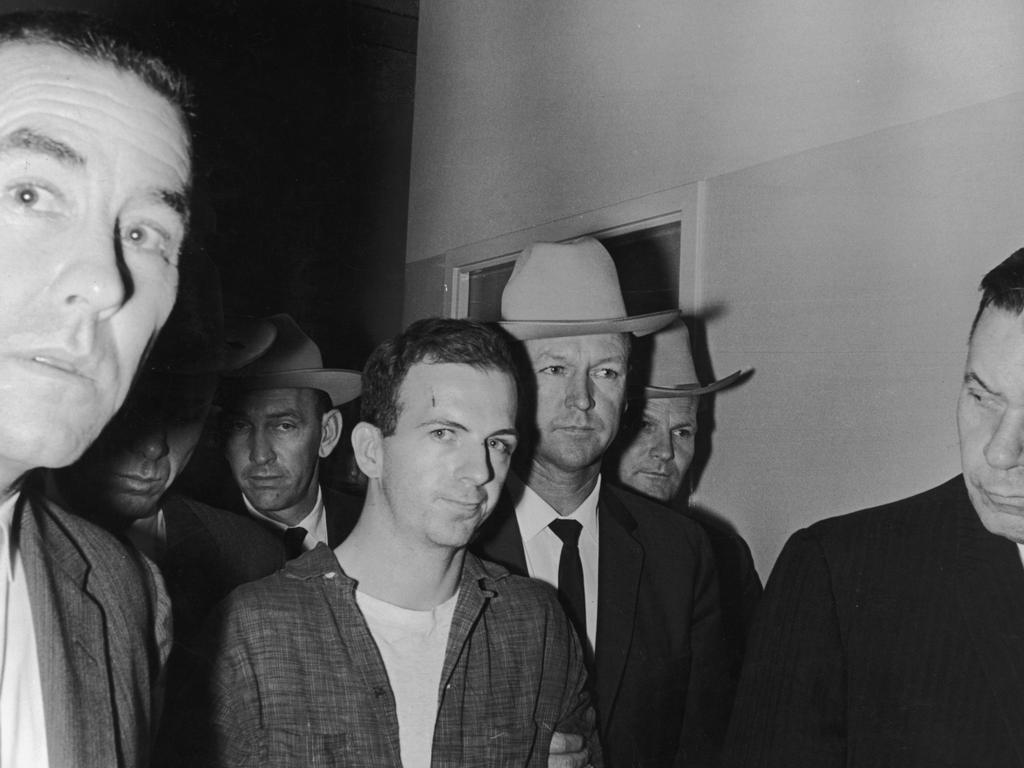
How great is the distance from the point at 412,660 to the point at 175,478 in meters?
0.78

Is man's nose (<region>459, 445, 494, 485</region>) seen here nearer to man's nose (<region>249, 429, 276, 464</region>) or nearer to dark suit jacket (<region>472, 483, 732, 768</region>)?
dark suit jacket (<region>472, 483, 732, 768</region>)

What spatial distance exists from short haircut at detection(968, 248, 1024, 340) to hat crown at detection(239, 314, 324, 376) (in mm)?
1403

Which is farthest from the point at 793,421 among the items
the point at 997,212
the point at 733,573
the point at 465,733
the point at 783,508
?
the point at 465,733

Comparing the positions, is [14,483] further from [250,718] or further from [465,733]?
[465,733]

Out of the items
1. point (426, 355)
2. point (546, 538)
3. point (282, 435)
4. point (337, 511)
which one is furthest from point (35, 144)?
point (337, 511)

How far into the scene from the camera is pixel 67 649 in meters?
0.76

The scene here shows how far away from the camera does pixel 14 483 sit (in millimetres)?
706

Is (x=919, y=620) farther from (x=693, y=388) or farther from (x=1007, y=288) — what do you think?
(x=693, y=388)

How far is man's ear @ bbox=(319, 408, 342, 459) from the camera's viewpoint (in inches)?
81.3

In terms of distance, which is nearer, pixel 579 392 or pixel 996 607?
pixel 996 607

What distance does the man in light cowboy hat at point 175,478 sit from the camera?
163 centimetres

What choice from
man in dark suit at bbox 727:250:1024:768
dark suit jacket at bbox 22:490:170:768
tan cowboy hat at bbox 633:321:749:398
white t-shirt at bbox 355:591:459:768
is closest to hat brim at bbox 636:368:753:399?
tan cowboy hat at bbox 633:321:749:398

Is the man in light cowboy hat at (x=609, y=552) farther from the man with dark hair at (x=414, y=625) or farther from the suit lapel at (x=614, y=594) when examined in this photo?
the man with dark hair at (x=414, y=625)

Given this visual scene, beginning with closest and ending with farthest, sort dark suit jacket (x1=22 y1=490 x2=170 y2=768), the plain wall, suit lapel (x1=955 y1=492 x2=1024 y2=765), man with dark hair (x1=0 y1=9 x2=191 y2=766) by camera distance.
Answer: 1. man with dark hair (x1=0 y1=9 x2=191 y2=766)
2. dark suit jacket (x1=22 y1=490 x2=170 y2=768)
3. suit lapel (x1=955 y1=492 x2=1024 y2=765)
4. the plain wall
